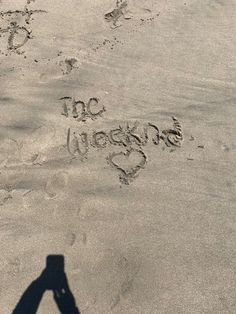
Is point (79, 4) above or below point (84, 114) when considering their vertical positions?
above

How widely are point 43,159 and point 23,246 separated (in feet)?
3.33

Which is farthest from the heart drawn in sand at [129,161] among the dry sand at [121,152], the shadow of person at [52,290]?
the shadow of person at [52,290]

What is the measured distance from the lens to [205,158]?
4.73 meters

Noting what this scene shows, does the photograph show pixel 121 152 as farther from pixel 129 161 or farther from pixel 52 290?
pixel 52 290

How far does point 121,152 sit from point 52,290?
5.31ft

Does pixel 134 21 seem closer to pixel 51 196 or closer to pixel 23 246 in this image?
pixel 51 196

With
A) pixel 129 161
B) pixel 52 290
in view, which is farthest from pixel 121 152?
pixel 52 290

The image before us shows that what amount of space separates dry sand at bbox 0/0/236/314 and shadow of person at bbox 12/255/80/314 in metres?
0.05

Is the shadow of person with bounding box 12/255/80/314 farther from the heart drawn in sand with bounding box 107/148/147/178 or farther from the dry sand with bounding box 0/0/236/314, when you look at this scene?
the heart drawn in sand with bounding box 107/148/147/178

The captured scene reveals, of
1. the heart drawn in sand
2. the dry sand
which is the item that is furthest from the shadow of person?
the heart drawn in sand

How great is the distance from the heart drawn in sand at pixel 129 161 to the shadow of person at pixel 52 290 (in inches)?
44.0

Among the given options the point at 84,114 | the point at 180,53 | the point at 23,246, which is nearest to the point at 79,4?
the point at 180,53

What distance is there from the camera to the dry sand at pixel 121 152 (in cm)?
396

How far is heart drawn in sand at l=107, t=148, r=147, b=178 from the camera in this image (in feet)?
15.4
